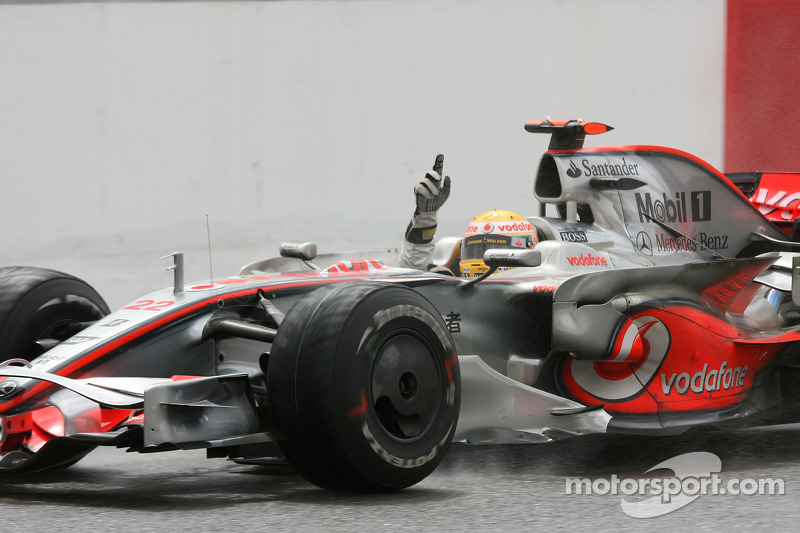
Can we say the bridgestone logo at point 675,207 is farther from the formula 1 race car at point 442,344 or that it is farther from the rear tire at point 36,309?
the rear tire at point 36,309

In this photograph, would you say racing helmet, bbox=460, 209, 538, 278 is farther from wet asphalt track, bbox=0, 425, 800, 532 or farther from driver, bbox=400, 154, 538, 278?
wet asphalt track, bbox=0, 425, 800, 532

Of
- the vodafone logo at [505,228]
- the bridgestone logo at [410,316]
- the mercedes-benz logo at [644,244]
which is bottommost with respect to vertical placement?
the bridgestone logo at [410,316]

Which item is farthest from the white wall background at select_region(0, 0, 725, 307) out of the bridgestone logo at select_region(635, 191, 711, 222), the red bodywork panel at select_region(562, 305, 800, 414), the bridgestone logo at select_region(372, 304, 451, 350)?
the bridgestone logo at select_region(372, 304, 451, 350)

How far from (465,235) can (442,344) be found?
2.04 metres

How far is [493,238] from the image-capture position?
623 centimetres

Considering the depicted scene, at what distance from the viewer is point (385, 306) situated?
13.8 ft

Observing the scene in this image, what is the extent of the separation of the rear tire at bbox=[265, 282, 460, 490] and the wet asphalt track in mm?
139

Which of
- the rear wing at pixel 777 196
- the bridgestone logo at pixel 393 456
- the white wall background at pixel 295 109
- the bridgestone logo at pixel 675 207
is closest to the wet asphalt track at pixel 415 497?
the bridgestone logo at pixel 393 456

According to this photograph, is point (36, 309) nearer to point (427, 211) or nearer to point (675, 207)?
point (427, 211)

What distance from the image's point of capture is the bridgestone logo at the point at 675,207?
6.30m

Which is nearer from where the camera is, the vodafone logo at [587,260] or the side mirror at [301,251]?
the vodafone logo at [587,260]

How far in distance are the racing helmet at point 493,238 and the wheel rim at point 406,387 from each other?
1.94 meters

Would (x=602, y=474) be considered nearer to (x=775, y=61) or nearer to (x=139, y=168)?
(x=139, y=168)

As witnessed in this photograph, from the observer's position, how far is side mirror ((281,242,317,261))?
19.3ft
